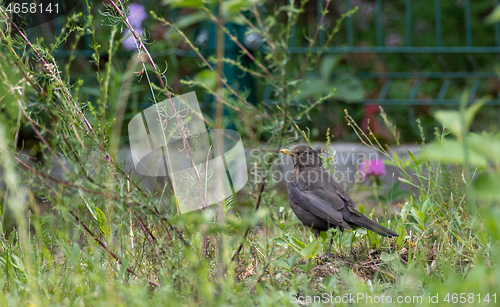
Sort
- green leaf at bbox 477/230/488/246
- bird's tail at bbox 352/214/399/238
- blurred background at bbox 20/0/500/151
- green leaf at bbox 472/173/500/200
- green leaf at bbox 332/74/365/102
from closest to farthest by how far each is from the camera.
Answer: green leaf at bbox 472/173/500/200, green leaf at bbox 477/230/488/246, bird's tail at bbox 352/214/399/238, blurred background at bbox 20/0/500/151, green leaf at bbox 332/74/365/102

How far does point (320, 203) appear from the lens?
271 centimetres

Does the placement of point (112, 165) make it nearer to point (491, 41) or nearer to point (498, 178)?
point (498, 178)

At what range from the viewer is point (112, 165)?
5.75ft

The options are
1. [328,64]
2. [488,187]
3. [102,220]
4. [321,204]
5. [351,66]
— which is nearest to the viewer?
[488,187]

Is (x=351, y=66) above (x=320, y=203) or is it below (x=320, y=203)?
above

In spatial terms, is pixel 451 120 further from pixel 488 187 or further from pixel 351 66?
pixel 351 66

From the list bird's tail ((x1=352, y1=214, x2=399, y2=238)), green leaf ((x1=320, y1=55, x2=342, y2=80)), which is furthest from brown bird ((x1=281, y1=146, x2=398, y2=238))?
green leaf ((x1=320, y1=55, x2=342, y2=80))

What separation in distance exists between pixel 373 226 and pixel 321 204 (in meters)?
0.53

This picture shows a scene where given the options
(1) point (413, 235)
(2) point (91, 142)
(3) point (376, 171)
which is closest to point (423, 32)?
(3) point (376, 171)

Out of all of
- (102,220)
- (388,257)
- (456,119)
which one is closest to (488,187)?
(456,119)

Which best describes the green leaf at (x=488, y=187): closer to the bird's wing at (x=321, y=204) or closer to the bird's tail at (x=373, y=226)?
the bird's tail at (x=373, y=226)

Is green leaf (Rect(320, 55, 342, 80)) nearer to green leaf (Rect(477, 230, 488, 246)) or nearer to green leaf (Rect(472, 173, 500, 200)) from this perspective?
green leaf (Rect(477, 230, 488, 246))

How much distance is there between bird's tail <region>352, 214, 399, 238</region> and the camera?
2129 mm

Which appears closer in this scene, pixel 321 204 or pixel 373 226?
pixel 373 226
